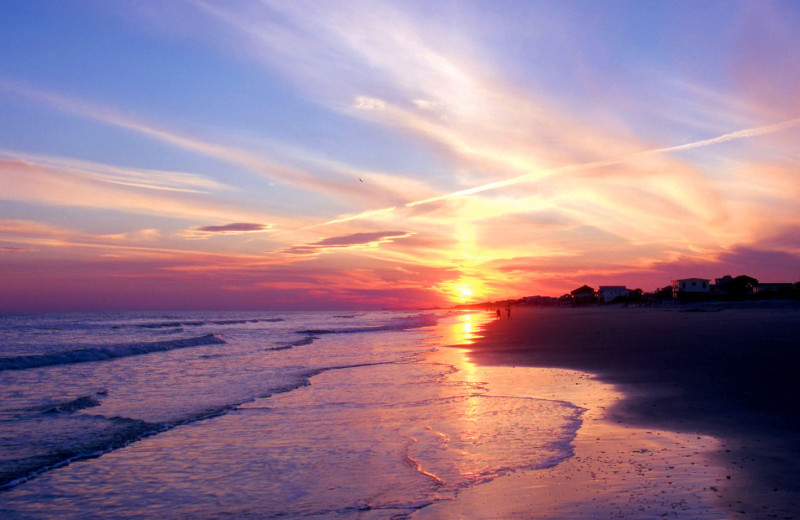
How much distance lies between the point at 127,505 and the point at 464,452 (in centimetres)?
483

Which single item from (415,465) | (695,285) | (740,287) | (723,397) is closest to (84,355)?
(415,465)

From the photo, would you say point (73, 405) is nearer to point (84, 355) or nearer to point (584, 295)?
point (84, 355)

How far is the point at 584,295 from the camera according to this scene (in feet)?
520

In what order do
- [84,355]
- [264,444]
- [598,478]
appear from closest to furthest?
[598,478] < [264,444] < [84,355]

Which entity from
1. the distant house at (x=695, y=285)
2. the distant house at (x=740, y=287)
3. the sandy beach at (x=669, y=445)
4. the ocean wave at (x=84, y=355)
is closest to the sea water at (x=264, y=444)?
the sandy beach at (x=669, y=445)

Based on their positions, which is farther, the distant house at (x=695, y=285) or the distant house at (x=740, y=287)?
the distant house at (x=695, y=285)

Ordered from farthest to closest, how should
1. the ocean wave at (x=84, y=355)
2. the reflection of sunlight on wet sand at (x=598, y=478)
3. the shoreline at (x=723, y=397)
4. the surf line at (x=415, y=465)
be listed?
the ocean wave at (x=84, y=355)
the surf line at (x=415, y=465)
the shoreline at (x=723, y=397)
the reflection of sunlight on wet sand at (x=598, y=478)

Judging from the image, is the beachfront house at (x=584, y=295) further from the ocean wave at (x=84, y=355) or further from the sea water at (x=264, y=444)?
the sea water at (x=264, y=444)

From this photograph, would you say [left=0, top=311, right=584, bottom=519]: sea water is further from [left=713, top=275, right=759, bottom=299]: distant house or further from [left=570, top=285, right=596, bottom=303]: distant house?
[left=570, top=285, right=596, bottom=303]: distant house

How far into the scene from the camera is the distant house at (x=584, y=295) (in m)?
151

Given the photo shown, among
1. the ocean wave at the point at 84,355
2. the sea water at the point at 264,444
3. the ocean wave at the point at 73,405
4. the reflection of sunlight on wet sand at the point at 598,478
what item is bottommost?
the ocean wave at the point at 84,355

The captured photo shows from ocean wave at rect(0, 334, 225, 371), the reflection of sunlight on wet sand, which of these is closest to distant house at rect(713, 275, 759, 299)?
ocean wave at rect(0, 334, 225, 371)

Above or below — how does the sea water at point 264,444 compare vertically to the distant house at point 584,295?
below

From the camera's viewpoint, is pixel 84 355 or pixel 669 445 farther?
pixel 84 355
